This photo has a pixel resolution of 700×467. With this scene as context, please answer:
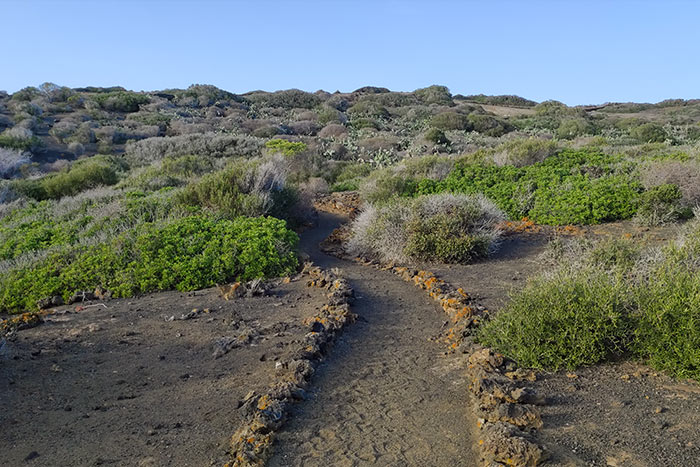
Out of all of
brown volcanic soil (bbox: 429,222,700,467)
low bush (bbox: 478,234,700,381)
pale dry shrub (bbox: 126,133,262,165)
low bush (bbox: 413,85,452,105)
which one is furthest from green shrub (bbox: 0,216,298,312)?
low bush (bbox: 413,85,452,105)

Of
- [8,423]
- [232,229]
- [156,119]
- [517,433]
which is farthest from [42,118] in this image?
[517,433]

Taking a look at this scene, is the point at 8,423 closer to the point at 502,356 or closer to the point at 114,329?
the point at 114,329

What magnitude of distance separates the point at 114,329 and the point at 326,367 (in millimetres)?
2500

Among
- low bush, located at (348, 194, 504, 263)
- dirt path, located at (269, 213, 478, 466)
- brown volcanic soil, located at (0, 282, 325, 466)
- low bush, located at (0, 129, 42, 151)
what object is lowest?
brown volcanic soil, located at (0, 282, 325, 466)

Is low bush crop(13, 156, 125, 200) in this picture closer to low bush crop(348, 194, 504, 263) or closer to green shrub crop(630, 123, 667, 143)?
low bush crop(348, 194, 504, 263)

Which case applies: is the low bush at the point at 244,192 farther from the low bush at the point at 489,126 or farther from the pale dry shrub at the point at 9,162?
the low bush at the point at 489,126

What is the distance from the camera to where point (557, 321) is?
450 cm

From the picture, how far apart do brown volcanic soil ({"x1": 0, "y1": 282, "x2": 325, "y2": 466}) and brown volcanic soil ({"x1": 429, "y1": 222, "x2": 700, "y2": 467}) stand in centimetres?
215

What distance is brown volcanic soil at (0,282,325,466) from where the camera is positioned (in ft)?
11.8

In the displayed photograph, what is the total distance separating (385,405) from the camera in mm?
4109

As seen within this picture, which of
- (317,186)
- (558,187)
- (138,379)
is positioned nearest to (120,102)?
(317,186)

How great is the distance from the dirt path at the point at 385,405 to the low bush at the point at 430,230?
7.59 feet

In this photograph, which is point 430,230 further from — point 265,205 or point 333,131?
point 333,131

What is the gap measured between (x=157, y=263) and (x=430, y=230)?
4076mm
